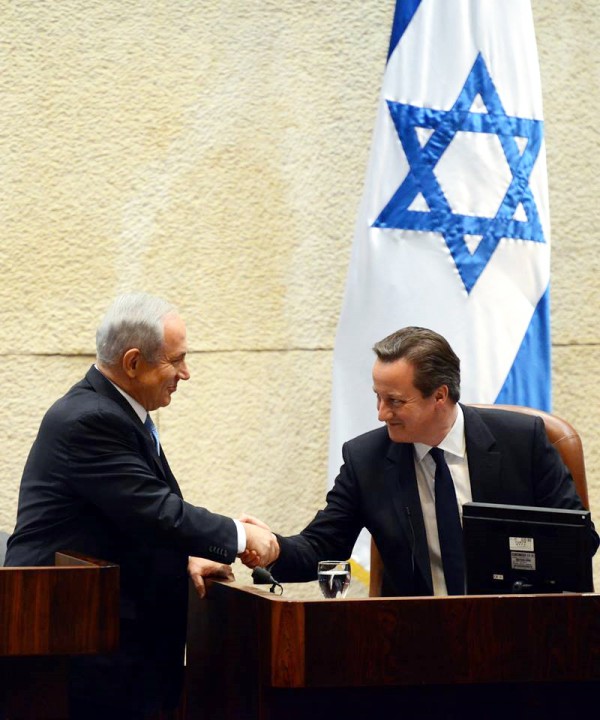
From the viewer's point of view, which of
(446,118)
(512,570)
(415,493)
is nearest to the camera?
(512,570)

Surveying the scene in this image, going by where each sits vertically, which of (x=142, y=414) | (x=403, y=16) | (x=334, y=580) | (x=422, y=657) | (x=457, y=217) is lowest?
(x=422, y=657)

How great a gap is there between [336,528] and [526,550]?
934 millimetres

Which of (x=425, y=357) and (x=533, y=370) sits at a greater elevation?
(x=533, y=370)

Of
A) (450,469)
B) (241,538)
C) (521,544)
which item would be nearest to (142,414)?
(241,538)

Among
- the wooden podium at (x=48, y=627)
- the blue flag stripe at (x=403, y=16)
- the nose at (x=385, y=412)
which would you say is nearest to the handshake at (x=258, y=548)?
the nose at (x=385, y=412)

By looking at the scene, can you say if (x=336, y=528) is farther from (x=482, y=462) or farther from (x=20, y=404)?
(x=20, y=404)

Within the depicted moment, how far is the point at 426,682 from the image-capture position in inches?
79.4

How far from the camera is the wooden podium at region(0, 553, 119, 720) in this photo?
2.03m

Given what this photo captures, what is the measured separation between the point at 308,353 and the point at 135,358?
1.50 m

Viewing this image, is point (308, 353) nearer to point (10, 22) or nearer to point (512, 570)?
point (10, 22)

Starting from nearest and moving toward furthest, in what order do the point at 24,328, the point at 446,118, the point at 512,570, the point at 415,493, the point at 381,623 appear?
the point at 381,623 → the point at 512,570 → the point at 415,493 → the point at 446,118 → the point at 24,328

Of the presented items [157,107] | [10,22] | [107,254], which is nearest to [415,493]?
[107,254]

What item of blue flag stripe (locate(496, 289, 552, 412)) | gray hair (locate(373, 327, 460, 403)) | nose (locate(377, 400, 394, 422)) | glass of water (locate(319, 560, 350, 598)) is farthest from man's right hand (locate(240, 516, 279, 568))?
blue flag stripe (locate(496, 289, 552, 412))

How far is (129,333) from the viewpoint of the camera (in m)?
2.74
